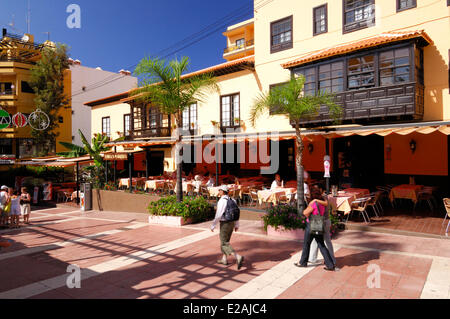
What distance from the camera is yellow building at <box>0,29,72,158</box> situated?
31.1 metres

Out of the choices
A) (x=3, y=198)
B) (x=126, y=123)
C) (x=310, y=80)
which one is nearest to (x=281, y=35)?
(x=310, y=80)

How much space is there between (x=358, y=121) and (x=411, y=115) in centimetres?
206

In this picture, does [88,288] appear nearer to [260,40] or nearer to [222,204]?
[222,204]

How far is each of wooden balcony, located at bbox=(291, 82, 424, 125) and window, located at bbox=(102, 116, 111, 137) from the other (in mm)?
20920

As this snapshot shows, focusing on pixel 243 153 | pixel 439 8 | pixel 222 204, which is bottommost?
pixel 222 204

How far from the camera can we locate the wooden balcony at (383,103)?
444 inches

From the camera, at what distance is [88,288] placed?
19.4 feet

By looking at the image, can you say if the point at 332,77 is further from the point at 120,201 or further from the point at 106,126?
the point at 106,126

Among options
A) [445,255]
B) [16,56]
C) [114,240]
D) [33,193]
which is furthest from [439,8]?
[16,56]

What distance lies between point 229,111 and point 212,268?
13162mm

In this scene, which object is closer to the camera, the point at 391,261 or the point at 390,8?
the point at 391,261

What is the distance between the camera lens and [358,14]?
45.2 ft

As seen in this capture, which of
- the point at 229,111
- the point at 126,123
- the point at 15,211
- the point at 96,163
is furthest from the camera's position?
the point at 126,123

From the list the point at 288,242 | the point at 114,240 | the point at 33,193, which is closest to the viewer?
the point at 288,242
